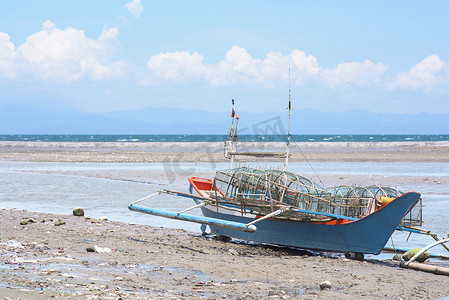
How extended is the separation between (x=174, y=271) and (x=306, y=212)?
438 centimetres

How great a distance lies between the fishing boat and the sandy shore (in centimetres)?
50

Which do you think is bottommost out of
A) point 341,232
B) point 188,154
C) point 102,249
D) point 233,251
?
point 233,251

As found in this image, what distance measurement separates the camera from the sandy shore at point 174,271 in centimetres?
923

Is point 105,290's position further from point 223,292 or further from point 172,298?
point 223,292

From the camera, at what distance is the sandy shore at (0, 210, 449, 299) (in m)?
9.23

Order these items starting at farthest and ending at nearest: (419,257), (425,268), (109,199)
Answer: (109,199) → (419,257) → (425,268)

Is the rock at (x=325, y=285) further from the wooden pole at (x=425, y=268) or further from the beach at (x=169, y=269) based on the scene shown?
the wooden pole at (x=425, y=268)

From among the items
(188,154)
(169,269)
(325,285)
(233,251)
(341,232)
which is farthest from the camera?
(188,154)

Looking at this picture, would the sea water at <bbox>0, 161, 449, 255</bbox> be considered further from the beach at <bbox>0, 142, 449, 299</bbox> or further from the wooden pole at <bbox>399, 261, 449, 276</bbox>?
the beach at <bbox>0, 142, 449, 299</bbox>

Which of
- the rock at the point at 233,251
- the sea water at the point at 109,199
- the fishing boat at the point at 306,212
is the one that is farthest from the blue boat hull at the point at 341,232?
the rock at the point at 233,251

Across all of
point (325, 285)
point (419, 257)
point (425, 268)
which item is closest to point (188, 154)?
point (419, 257)

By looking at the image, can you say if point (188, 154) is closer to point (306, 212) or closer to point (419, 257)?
point (306, 212)

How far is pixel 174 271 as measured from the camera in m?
11.2

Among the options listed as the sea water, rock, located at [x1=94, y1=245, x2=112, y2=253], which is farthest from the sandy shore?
the sea water
